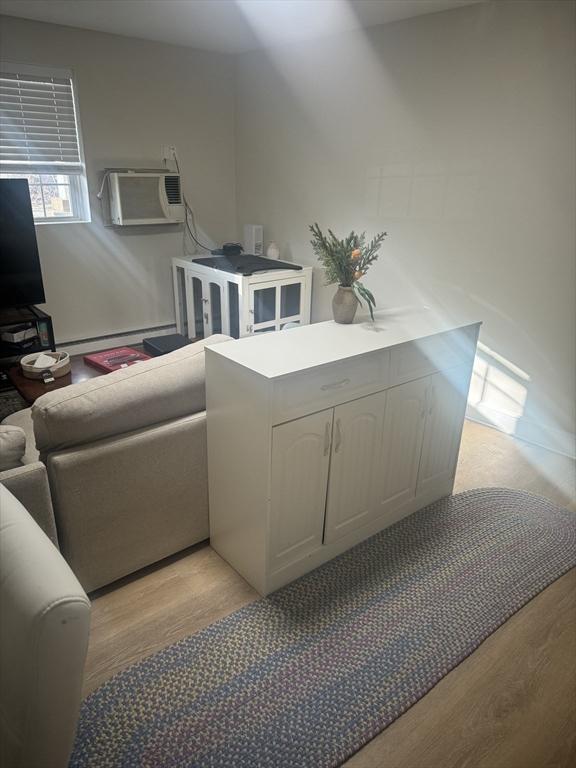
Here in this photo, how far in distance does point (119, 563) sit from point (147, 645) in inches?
12.5

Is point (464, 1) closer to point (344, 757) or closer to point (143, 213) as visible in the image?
point (143, 213)

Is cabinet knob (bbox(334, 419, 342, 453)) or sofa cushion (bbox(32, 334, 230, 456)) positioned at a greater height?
sofa cushion (bbox(32, 334, 230, 456))

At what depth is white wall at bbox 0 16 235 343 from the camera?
3646 mm

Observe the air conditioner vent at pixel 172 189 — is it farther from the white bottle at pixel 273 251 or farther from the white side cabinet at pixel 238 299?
the white bottle at pixel 273 251

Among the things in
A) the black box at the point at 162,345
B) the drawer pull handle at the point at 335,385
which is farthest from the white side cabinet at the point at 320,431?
the black box at the point at 162,345

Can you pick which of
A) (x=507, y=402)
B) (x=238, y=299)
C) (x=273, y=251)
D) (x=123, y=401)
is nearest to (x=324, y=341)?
(x=123, y=401)

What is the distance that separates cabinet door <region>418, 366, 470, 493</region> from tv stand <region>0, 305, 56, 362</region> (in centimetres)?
259

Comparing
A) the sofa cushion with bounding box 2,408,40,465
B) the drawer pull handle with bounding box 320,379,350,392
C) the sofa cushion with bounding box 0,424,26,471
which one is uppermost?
the drawer pull handle with bounding box 320,379,350,392

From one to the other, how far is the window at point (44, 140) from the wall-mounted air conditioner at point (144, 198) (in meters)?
0.24

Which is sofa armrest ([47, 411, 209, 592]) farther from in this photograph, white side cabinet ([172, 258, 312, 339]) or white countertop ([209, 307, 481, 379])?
white side cabinet ([172, 258, 312, 339])

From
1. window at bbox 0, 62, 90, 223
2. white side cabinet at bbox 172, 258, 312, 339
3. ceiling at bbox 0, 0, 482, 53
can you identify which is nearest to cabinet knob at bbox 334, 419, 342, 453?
white side cabinet at bbox 172, 258, 312, 339

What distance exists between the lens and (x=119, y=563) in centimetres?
186

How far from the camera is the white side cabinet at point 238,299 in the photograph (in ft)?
12.7

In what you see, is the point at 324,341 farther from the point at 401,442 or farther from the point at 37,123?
the point at 37,123
